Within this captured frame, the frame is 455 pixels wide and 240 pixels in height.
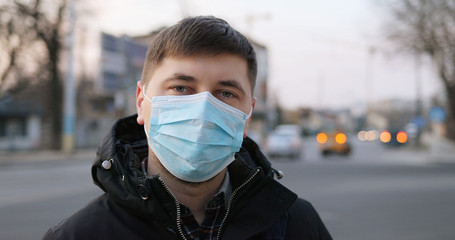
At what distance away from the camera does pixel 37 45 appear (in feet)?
82.4

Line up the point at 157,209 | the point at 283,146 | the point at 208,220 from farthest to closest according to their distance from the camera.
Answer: the point at 283,146 → the point at 208,220 → the point at 157,209

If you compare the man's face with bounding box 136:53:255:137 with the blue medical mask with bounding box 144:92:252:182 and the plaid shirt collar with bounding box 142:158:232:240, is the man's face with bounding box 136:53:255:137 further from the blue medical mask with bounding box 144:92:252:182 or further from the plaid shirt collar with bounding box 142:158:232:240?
the plaid shirt collar with bounding box 142:158:232:240

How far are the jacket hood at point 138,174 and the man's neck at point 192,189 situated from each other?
0.24 feet

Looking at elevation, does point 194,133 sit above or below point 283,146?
above

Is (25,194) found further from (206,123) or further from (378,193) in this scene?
(206,123)

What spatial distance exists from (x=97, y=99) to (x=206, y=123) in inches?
1842

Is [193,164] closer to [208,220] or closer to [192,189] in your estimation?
[192,189]

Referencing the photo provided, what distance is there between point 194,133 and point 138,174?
30 cm

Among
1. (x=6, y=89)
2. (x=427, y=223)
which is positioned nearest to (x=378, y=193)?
(x=427, y=223)

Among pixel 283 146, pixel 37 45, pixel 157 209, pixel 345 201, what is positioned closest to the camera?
pixel 157 209

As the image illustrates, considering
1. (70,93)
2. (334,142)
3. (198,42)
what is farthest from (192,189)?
(334,142)

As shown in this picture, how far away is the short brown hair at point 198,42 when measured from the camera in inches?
68.5

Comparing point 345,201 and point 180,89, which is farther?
point 345,201

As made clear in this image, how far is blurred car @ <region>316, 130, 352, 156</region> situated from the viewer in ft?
82.0
